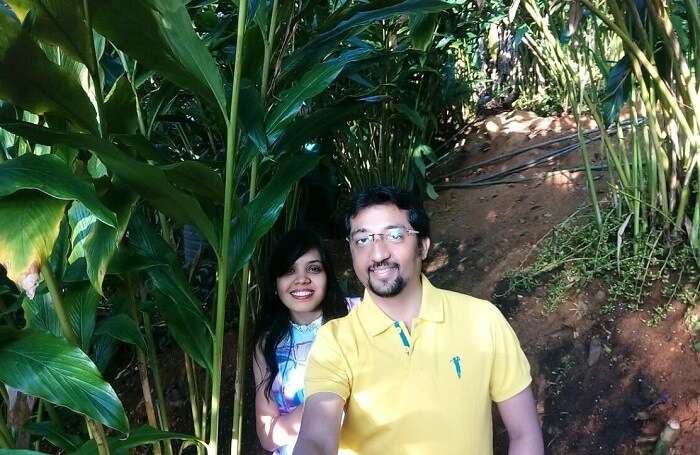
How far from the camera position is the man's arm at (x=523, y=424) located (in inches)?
43.0

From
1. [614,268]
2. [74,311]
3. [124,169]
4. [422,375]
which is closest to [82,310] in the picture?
[74,311]

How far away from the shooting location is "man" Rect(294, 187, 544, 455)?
1066 millimetres

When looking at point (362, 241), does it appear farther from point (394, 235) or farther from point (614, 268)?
point (614, 268)

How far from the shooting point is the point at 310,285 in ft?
5.20

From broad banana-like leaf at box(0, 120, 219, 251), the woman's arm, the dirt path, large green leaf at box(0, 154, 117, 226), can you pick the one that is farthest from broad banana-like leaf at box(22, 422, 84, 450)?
the dirt path

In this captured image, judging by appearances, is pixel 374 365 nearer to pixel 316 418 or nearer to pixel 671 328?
pixel 316 418

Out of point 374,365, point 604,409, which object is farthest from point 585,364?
point 374,365

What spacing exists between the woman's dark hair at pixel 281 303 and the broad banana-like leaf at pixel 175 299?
11.9 inches

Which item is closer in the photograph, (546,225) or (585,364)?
(585,364)

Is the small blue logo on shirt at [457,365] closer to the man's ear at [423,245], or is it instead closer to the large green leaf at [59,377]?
the man's ear at [423,245]

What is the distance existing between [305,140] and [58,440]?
2.78 feet

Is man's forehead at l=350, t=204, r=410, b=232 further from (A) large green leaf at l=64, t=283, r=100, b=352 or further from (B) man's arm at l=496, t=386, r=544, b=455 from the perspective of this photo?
(A) large green leaf at l=64, t=283, r=100, b=352

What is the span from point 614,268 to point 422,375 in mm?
1195

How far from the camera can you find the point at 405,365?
3.59 ft
